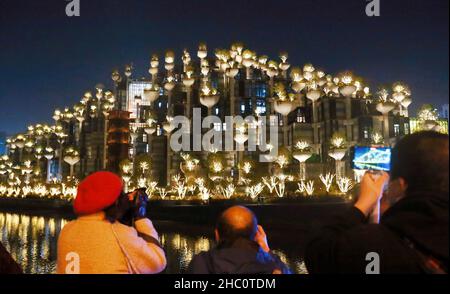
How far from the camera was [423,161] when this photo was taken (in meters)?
1.91

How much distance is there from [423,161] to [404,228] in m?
0.40

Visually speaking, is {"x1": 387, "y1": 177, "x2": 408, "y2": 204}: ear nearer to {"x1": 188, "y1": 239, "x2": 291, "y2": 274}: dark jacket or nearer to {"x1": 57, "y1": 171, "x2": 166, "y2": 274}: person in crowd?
{"x1": 188, "y1": 239, "x2": 291, "y2": 274}: dark jacket

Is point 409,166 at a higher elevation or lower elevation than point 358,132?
lower

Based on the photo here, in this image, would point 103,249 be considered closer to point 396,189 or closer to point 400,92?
point 396,189

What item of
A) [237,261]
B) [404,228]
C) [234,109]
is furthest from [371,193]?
[234,109]

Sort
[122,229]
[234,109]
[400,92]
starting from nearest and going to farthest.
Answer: [122,229]
[400,92]
[234,109]

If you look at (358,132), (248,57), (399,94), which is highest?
(248,57)

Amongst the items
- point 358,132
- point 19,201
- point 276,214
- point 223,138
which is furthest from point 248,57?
point 276,214

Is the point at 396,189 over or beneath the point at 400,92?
beneath

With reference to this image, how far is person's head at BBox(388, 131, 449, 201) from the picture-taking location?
1.88 m

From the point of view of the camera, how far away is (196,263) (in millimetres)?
2965

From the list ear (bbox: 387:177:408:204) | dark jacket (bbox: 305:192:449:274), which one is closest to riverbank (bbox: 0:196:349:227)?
ear (bbox: 387:177:408:204)
